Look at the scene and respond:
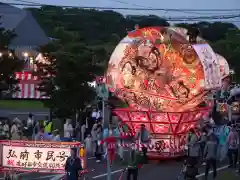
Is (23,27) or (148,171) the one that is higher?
(23,27)

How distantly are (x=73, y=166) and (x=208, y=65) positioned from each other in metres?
10.9

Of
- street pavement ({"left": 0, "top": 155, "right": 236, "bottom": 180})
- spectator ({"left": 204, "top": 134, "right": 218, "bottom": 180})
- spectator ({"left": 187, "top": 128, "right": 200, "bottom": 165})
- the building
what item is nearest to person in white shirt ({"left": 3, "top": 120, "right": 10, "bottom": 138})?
street pavement ({"left": 0, "top": 155, "right": 236, "bottom": 180})

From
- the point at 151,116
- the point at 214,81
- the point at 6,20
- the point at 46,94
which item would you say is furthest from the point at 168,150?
the point at 6,20

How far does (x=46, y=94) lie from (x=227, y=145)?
14464 mm

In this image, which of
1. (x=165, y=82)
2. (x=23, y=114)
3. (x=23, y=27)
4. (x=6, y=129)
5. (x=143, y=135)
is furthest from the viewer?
(x=23, y=27)

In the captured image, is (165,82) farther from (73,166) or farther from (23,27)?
(23,27)

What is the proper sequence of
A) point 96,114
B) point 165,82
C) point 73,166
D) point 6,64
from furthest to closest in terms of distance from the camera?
1. point 6,64
2. point 96,114
3. point 165,82
4. point 73,166

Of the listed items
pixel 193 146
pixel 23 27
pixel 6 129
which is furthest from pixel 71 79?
pixel 23 27

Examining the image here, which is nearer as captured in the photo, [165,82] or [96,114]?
[165,82]

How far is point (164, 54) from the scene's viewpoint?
75.7 ft

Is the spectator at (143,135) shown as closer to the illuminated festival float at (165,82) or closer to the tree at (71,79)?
the illuminated festival float at (165,82)

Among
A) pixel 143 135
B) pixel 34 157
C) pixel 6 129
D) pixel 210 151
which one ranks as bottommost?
pixel 34 157

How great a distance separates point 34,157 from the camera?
49.9 ft

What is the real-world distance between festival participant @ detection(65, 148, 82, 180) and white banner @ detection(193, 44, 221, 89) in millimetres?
10128
